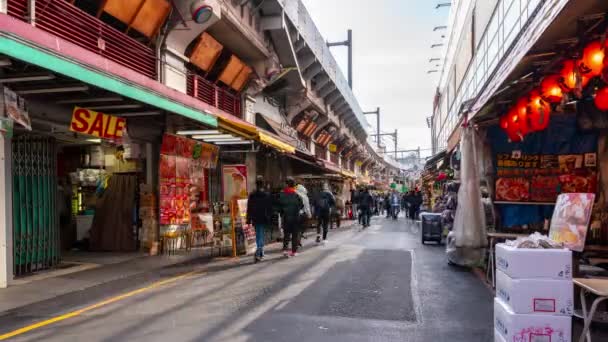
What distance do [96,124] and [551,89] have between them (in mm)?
7905

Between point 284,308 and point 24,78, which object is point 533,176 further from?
point 24,78

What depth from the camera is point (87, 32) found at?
11125 mm

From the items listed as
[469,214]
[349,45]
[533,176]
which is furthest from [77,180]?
[349,45]

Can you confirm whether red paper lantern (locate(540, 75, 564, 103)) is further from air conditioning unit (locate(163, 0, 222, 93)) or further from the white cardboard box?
air conditioning unit (locate(163, 0, 222, 93))

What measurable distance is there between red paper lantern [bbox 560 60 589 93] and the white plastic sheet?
2420 millimetres

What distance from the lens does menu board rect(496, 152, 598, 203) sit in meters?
10.1

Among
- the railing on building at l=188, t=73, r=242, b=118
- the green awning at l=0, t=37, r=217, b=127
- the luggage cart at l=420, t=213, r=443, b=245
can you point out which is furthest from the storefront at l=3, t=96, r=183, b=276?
the luggage cart at l=420, t=213, r=443, b=245

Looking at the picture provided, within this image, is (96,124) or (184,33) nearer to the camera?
(96,124)

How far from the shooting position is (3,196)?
321 inches

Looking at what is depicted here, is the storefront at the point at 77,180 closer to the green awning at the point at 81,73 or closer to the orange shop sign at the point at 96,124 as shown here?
the orange shop sign at the point at 96,124

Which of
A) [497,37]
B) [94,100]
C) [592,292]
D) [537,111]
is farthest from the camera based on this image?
[497,37]

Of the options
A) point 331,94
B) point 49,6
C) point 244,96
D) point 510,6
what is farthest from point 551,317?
point 331,94

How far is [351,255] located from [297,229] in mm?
1534

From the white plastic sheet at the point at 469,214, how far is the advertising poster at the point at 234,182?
17.8 ft
